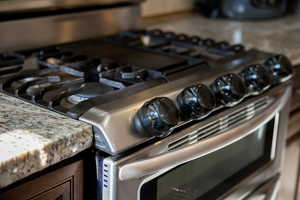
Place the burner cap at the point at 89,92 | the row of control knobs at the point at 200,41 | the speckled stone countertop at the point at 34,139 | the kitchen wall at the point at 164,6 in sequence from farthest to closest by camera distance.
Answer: the kitchen wall at the point at 164,6 < the row of control knobs at the point at 200,41 < the burner cap at the point at 89,92 < the speckled stone countertop at the point at 34,139

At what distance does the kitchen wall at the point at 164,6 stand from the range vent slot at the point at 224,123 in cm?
84

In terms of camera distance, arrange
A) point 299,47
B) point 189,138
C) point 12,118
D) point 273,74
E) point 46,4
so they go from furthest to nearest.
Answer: point 299,47 → point 46,4 → point 273,74 → point 189,138 → point 12,118

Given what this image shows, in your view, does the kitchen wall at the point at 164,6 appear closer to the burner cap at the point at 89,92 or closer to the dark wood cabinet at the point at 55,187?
the burner cap at the point at 89,92

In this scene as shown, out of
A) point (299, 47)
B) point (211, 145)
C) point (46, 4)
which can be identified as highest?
point (46, 4)

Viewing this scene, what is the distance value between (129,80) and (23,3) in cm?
44

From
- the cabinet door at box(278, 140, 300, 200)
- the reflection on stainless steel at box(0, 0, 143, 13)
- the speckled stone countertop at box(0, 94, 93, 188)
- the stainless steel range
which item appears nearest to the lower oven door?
the stainless steel range

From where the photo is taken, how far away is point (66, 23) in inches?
54.3

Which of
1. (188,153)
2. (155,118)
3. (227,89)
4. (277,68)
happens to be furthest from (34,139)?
(277,68)

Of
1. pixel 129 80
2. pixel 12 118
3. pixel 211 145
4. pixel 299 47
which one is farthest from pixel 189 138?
pixel 299 47

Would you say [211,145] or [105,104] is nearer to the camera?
[105,104]

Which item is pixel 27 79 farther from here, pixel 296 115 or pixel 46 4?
pixel 296 115

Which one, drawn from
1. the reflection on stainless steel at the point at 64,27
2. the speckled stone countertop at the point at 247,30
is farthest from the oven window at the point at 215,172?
the reflection on stainless steel at the point at 64,27

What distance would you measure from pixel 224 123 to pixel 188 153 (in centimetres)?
16

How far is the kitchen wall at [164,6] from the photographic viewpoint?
74.7 inches
